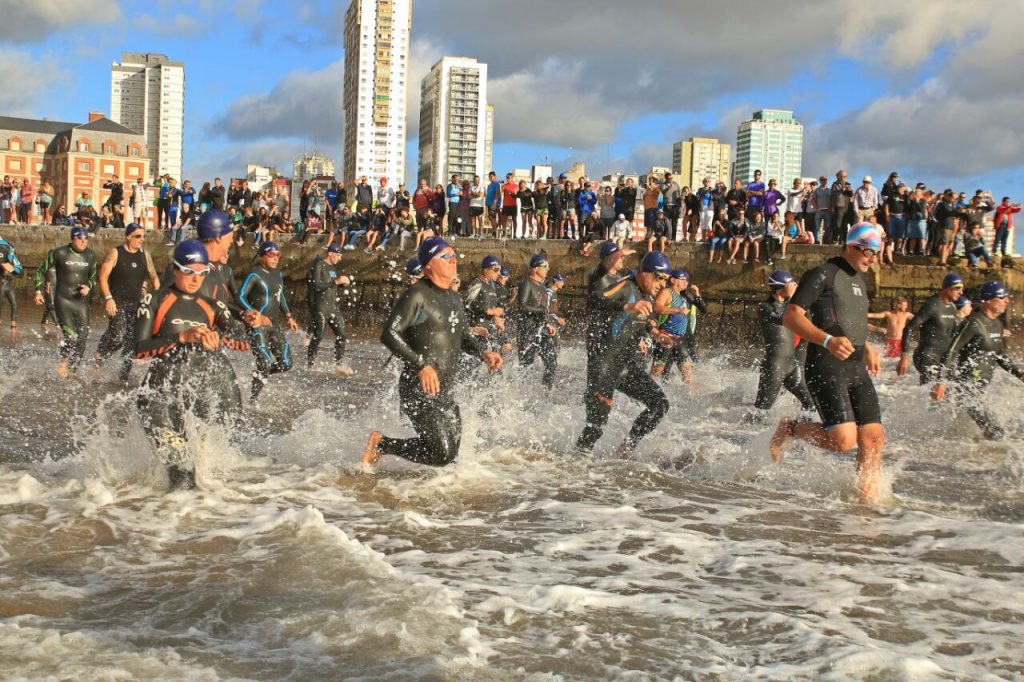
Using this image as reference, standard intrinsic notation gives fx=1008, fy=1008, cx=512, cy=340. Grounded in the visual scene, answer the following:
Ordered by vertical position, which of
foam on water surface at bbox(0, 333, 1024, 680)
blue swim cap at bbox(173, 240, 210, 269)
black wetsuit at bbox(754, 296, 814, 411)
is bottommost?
foam on water surface at bbox(0, 333, 1024, 680)

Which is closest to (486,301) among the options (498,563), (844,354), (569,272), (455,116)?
(844,354)

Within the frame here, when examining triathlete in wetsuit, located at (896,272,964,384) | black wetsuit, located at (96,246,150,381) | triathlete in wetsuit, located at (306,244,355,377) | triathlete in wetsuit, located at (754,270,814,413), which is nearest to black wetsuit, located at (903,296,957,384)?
triathlete in wetsuit, located at (896,272,964,384)

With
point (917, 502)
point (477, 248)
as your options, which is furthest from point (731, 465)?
point (477, 248)

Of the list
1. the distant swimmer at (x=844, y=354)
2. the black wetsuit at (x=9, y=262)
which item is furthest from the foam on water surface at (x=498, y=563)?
the black wetsuit at (x=9, y=262)

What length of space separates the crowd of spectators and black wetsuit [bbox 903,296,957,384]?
9839mm

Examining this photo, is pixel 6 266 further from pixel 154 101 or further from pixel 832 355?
pixel 154 101

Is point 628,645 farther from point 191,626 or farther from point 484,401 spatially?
point 484,401

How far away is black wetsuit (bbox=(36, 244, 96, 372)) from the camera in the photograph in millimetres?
10625

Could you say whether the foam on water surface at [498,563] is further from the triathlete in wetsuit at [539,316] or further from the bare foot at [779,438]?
the triathlete in wetsuit at [539,316]

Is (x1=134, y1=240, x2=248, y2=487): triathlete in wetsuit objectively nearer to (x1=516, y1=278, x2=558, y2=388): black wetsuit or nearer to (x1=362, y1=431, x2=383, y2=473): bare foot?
(x1=362, y1=431, x2=383, y2=473): bare foot

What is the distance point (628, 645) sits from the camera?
373cm

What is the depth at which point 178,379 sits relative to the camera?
18.1 ft

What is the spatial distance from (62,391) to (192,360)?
528cm

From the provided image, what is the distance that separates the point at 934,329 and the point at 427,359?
5721 mm
